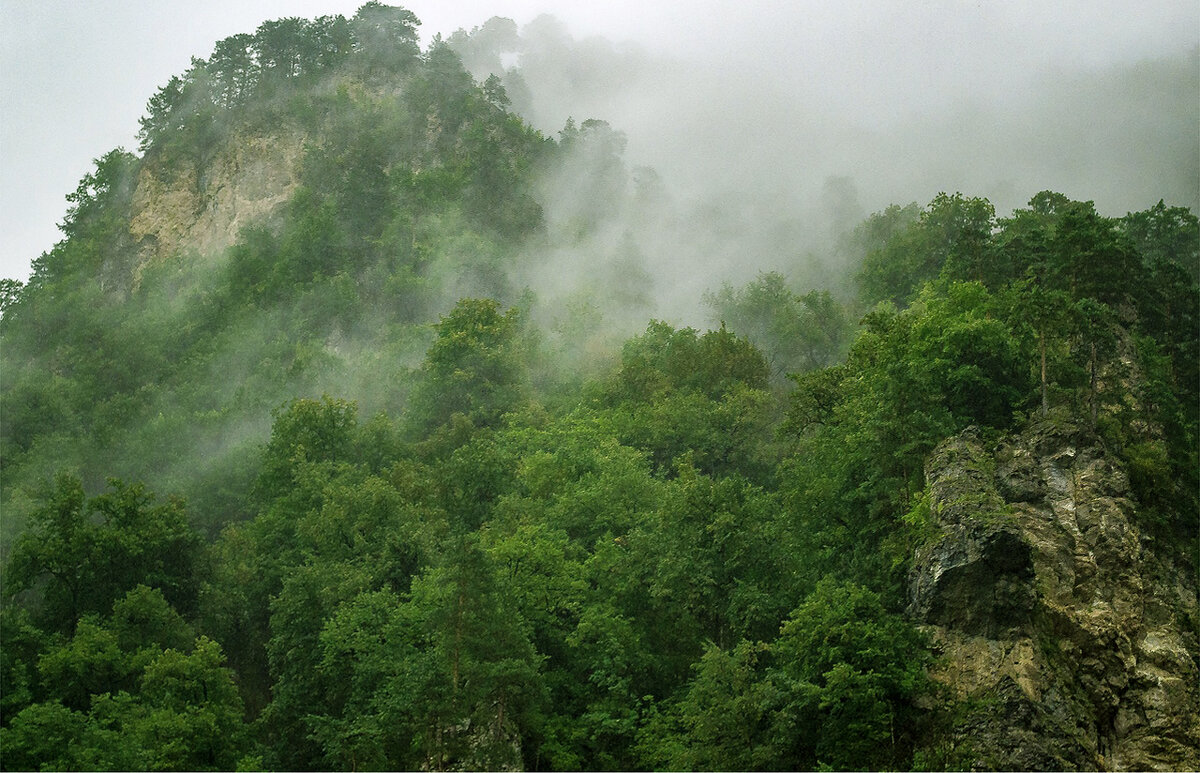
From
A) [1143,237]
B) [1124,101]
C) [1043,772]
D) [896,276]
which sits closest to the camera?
[1043,772]

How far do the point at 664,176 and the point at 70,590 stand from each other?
7107 cm

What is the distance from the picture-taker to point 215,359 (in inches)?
3268

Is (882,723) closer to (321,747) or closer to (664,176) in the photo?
(321,747)

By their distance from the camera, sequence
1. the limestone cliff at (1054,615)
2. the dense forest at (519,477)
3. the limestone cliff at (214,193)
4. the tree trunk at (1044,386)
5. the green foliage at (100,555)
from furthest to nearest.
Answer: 1. the limestone cliff at (214,193)
2. the green foliage at (100,555)
3. the tree trunk at (1044,386)
4. the dense forest at (519,477)
5. the limestone cliff at (1054,615)

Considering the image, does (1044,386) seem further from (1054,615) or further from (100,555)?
(100,555)

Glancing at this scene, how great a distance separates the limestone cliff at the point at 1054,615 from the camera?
33781mm

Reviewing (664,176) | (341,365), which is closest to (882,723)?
(341,365)

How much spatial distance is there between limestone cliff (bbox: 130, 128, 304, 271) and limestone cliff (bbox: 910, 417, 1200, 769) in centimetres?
6749

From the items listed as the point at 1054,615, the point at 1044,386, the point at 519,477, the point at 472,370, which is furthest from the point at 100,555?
the point at 1044,386

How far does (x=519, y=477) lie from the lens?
188 ft

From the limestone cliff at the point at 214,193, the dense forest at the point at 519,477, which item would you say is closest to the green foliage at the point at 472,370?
the dense forest at the point at 519,477

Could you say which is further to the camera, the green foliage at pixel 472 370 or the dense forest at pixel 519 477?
the green foliage at pixel 472 370

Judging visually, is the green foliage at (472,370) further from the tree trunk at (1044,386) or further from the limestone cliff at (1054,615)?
the limestone cliff at (1054,615)

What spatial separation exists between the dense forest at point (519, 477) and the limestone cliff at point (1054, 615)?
811mm
